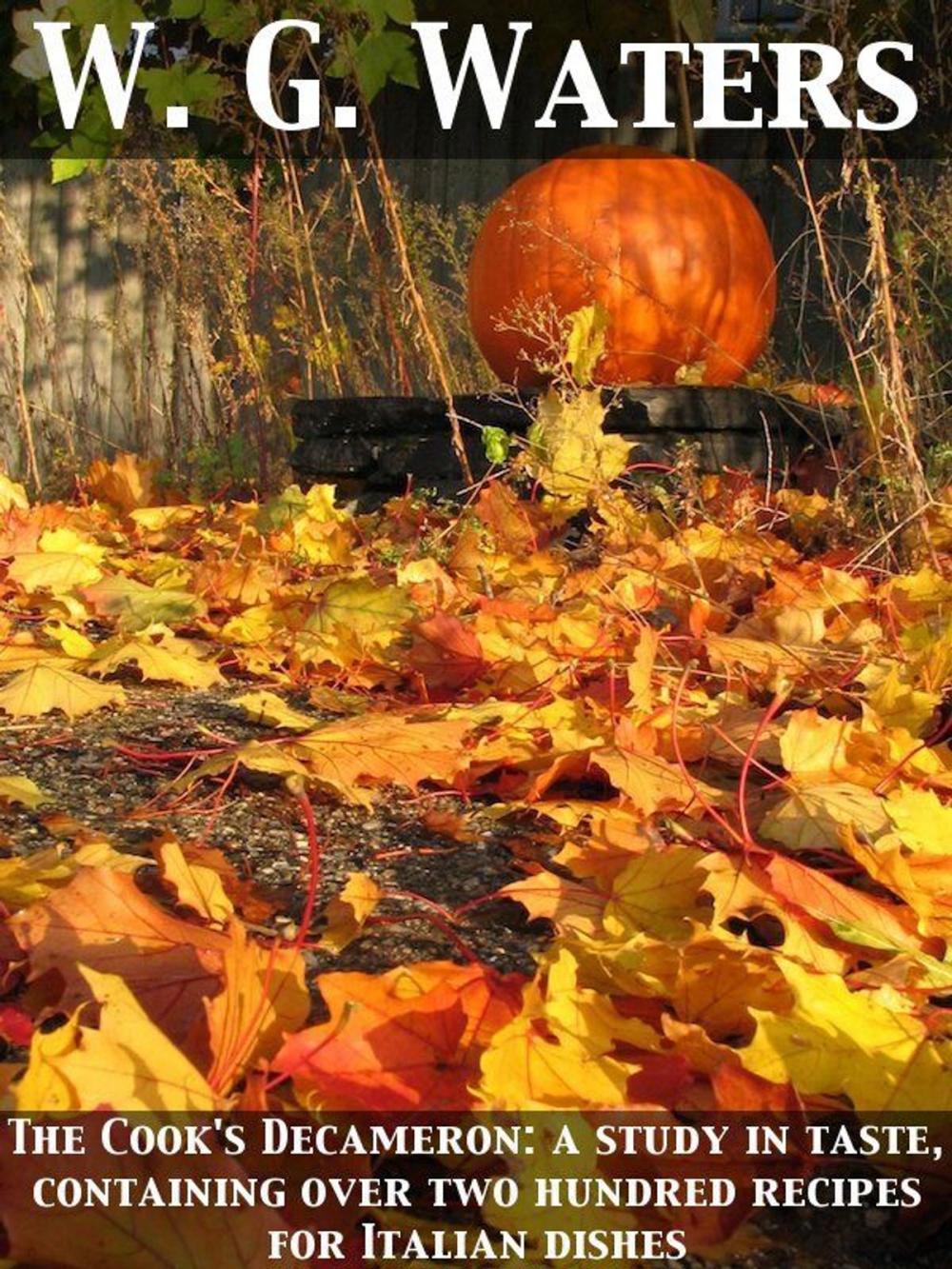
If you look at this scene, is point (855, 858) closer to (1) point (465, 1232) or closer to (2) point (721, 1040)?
(2) point (721, 1040)

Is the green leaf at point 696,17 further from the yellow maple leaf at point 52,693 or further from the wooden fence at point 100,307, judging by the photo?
the yellow maple leaf at point 52,693

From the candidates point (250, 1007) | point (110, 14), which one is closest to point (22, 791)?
point (250, 1007)

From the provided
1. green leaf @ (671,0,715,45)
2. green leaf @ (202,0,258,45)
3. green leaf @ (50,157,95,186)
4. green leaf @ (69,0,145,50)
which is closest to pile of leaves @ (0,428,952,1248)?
green leaf @ (202,0,258,45)

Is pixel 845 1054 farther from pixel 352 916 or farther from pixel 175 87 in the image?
pixel 175 87

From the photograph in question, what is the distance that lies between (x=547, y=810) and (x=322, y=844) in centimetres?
21

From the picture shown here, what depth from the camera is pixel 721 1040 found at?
98 centimetres

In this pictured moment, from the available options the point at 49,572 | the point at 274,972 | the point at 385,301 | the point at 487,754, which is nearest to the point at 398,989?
the point at 274,972

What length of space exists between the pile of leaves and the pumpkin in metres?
0.88

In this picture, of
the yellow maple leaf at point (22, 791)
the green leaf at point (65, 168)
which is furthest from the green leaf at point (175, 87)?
the yellow maple leaf at point (22, 791)

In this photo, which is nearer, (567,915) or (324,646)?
(567,915)

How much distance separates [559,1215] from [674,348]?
3128 millimetres

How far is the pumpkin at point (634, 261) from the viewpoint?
3.53 meters

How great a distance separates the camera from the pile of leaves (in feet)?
2.76

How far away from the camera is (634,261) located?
11.6 feet
